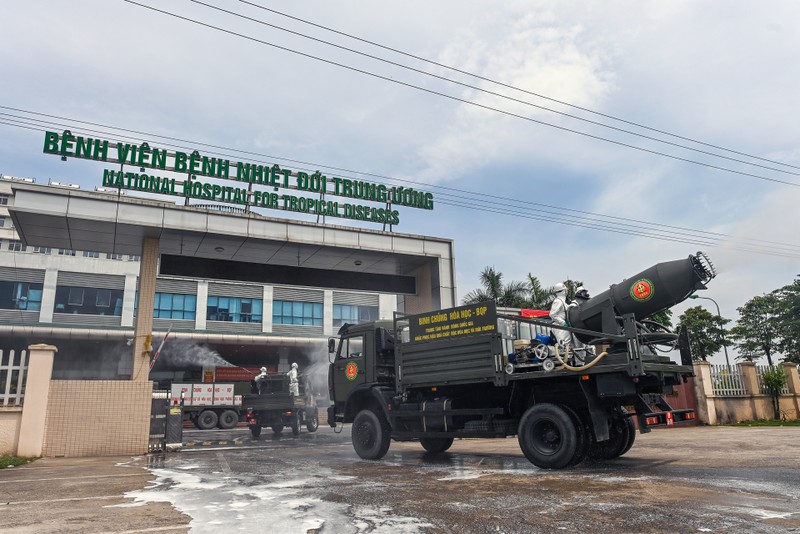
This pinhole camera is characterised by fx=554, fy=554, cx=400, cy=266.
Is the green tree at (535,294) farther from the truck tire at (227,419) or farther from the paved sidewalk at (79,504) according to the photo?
the paved sidewalk at (79,504)

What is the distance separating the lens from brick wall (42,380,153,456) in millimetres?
13727

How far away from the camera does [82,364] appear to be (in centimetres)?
4266

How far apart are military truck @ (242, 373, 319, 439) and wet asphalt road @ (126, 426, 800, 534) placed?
1128 cm

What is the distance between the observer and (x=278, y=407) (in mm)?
23328

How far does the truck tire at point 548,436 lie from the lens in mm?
8883

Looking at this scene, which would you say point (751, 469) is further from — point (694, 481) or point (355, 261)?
point (355, 261)

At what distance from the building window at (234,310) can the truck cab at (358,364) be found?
3475 centimetres

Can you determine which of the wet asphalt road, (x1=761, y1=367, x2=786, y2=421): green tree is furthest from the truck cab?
(x1=761, y1=367, x2=786, y2=421): green tree

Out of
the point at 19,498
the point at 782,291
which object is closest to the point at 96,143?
the point at 19,498

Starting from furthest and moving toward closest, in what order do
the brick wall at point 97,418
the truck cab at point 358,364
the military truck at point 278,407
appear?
1. the military truck at point 278,407
2. the brick wall at point 97,418
3. the truck cab at point 358,364

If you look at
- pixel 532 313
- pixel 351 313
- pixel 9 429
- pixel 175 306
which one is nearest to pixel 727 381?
pixel 532 313

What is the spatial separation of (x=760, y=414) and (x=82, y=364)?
4390 centimetres

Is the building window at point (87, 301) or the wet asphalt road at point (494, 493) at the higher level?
the building window at point (87, 301)

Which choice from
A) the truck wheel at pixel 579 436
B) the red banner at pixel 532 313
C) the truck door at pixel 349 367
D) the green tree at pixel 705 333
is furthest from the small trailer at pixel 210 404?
the green tree at pixel 705 333
